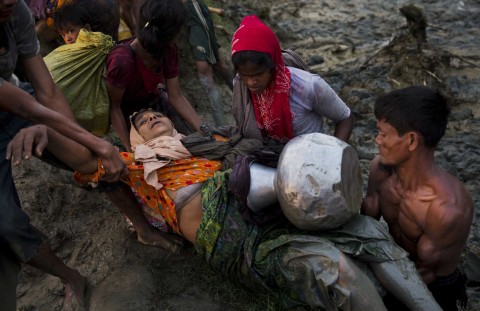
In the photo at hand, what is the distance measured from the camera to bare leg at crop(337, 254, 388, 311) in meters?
2.20

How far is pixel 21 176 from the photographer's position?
11.5 feet

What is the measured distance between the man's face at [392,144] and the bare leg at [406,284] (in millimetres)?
448

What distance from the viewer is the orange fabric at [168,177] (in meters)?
2.68

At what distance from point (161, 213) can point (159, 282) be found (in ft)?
1.31

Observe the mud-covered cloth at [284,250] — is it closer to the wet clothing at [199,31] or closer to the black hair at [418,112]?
the black hair at [418,112]

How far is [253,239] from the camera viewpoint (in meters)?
2.51

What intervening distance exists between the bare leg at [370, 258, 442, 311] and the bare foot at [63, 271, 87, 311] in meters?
1.47

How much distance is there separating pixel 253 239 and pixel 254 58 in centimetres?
88

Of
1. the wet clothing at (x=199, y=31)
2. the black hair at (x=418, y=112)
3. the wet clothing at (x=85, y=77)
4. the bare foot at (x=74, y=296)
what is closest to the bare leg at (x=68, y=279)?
the bare foot at (x=74, y=296)

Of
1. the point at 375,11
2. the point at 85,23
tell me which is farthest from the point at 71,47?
the point at 375,11

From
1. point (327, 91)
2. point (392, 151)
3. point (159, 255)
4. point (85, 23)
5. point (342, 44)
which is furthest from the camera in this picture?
point (342, 44)

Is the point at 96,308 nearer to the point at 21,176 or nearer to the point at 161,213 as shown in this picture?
the point at 161,213

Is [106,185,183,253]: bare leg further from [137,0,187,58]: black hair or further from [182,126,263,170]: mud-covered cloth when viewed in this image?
[137,0,187,58]: black hair

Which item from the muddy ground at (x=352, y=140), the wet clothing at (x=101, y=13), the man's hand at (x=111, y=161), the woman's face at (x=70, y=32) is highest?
the wet clothing at (x=101, y=13)
